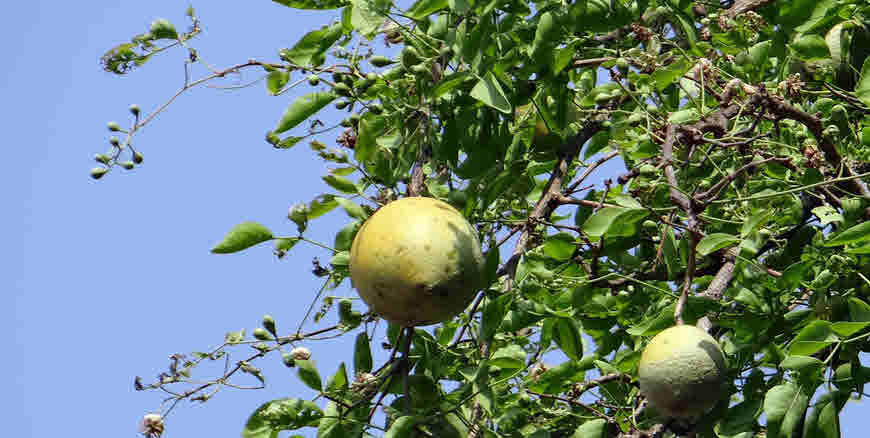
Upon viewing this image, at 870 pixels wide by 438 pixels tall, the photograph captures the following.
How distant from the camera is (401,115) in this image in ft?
8.07

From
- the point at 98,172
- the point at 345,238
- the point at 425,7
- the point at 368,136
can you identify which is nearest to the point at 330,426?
the point at 345,238

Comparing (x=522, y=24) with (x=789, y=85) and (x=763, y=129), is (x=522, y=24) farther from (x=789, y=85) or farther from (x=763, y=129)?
(x=763, y=129)

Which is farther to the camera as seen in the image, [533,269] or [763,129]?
[763,129]

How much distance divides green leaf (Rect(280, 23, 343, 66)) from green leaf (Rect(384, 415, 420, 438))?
1.07 meters

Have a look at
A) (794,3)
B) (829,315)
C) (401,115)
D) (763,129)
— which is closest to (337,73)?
(401,115)

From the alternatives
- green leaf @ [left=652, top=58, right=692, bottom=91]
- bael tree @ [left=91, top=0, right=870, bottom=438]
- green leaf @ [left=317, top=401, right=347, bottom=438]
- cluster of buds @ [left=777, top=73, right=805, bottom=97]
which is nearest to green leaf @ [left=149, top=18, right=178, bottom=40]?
bael tree @ [left=91, top=0, right=870, bottom=438]

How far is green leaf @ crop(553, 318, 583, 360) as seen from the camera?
3.09 meters

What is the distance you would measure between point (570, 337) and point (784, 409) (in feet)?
2.30

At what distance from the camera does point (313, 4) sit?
258 cm

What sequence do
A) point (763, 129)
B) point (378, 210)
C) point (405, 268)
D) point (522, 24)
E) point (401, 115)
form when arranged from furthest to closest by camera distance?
point (763, 129)
point (522, 24)
point (401, 115)
point (378, 210)
point (405, 268)

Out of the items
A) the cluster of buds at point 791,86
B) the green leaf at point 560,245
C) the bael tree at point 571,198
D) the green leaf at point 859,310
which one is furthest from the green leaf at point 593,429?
the cluster of buds at point 791,86

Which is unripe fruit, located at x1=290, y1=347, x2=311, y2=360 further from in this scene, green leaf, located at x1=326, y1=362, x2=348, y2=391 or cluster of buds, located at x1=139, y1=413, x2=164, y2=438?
cluster of buds, located at x1=139, y1=413, x2=164, y2=438

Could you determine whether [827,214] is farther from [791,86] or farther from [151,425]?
[151,425]

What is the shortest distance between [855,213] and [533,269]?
0.98 m
